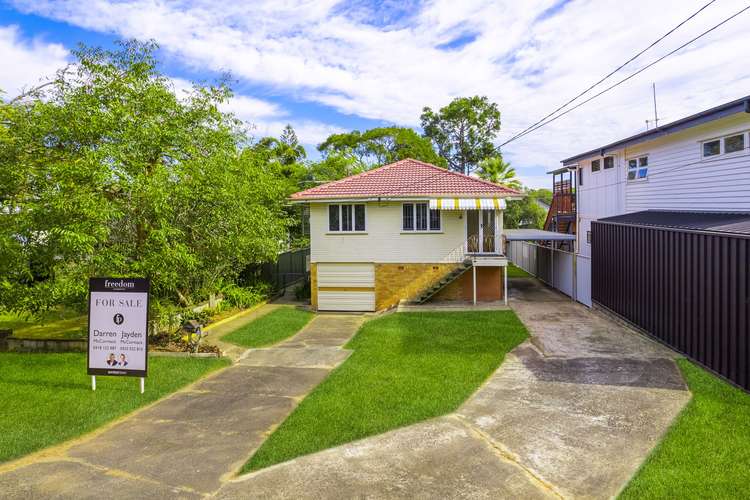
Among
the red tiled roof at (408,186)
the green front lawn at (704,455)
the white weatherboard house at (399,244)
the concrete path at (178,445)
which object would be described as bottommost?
the concrete path at (178,445)

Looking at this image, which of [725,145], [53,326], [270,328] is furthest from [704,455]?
[53,326]

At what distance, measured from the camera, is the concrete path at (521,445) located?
5598mm

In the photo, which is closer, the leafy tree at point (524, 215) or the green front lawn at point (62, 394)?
the green front lawn at point (62, 394)

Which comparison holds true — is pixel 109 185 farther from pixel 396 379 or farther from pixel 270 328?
pixel 396 379

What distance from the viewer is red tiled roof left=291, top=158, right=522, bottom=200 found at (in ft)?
59.6

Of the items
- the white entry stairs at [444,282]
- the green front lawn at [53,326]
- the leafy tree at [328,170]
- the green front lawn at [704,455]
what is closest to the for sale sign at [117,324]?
the green front lawn at [53,326]

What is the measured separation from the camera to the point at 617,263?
557 inches

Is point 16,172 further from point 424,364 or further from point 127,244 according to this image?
point 424,364

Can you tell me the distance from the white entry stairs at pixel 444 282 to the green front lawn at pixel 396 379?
2930 mm

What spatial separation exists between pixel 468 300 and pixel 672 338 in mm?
8447

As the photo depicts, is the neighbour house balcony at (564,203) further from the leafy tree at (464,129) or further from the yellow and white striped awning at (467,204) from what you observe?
the leafy tree at (464,129)

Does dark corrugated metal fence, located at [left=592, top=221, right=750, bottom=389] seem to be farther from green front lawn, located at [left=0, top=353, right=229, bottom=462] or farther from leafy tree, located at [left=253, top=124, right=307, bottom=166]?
leafy tree, located at [left=253, top=124, right=307, bottom=166]

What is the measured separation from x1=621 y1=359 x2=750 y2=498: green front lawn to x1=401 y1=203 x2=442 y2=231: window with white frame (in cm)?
1157

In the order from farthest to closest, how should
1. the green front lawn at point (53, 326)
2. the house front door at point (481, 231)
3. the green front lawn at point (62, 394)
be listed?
1. the house front door at point (481, 231)
2. the green front lawn at point (53, 326)
3. the green front lawn at point (62, 394)
